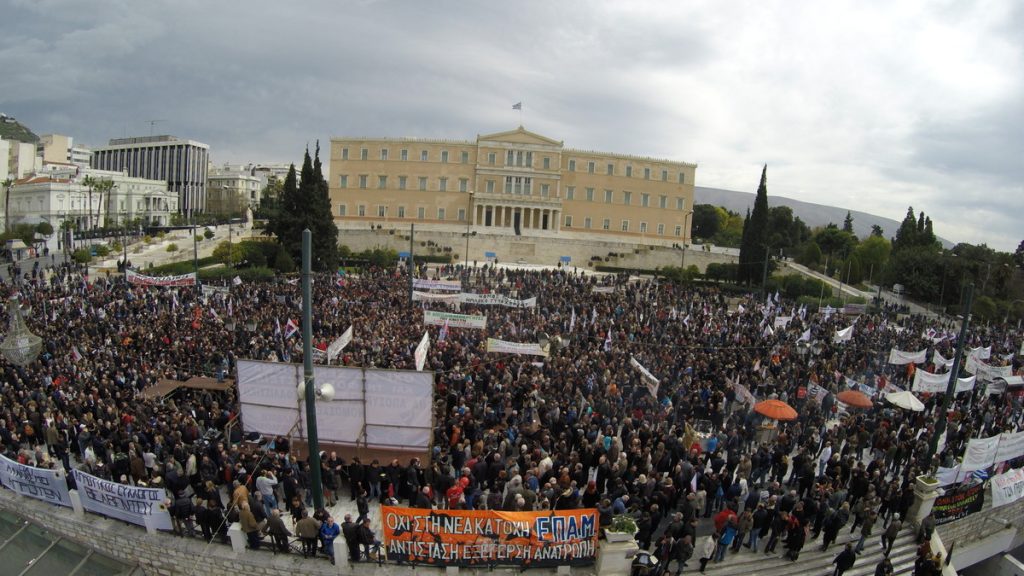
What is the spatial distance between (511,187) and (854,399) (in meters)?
52.0

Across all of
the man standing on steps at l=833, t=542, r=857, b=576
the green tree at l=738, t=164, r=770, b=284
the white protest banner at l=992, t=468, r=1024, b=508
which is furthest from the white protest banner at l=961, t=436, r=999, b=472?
the green tree at l=738, t=164, r=770, b=284

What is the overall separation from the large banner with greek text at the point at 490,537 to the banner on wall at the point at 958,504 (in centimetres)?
791

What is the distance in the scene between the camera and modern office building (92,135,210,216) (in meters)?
127

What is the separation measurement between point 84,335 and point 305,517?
13.8 m

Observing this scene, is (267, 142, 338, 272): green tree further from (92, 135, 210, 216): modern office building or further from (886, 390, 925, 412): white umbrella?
(92, 135, 210, 216): modern office building

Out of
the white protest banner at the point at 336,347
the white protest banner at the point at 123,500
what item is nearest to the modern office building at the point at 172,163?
the white protest banner at the point at 336,347

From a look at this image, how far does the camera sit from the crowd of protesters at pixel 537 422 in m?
9.45

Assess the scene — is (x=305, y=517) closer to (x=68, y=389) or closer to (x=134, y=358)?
(x=68, y=389)

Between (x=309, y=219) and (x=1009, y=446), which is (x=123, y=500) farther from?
(x=309, y=219)

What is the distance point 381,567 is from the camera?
343 inches

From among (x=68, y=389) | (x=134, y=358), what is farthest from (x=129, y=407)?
(x=134, y=358)

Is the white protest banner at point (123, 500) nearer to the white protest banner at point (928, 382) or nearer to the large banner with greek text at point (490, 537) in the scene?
the large banner with greek text at point (490, 537)

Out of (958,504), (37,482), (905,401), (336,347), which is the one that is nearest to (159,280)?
(336,347)

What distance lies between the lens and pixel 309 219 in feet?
133
